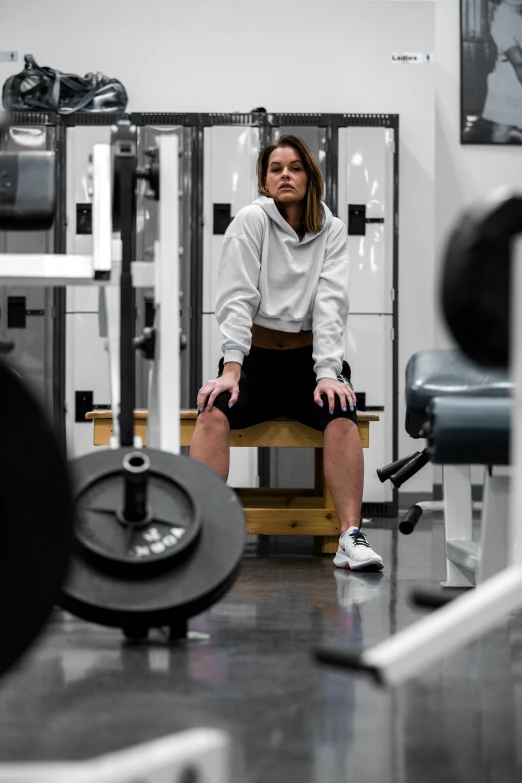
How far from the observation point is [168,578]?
5.01 feet

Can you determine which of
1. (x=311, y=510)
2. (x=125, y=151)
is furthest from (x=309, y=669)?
(x=311, y=510)

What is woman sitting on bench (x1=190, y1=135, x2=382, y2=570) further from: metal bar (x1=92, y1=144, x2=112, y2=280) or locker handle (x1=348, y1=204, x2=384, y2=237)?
locker handle (x1=348, y1=204, x2=384, y2=237)

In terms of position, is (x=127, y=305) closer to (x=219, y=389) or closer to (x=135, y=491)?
(x=135, y=491)

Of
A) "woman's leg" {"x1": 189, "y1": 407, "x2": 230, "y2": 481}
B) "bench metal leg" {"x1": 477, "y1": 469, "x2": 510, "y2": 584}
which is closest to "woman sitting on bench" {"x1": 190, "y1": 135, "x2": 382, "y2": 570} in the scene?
"woman's leg" {"x1": 189, "y1": 407, "x2": 230, "y2": 481}

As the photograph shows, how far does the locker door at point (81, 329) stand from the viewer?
174 inches

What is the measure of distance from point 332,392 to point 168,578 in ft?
3.91

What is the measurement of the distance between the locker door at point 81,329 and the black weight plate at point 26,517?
3670 mm

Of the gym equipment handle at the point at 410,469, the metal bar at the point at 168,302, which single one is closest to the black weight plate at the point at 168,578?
the metal bar at the point at 168,302

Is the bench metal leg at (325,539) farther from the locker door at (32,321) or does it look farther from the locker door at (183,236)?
the locker door at (32,321)

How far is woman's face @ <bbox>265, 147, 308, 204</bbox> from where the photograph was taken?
281cm

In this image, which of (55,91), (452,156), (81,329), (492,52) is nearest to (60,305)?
(81,329)

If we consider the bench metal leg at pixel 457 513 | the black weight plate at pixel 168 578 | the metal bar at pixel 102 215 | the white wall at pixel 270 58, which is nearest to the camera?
the black weight plate at pixel 168 578

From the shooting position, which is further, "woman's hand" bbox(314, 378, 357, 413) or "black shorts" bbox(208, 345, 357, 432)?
"black shorts" bbox(208, 345, 357, 432)

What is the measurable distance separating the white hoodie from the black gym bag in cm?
197
